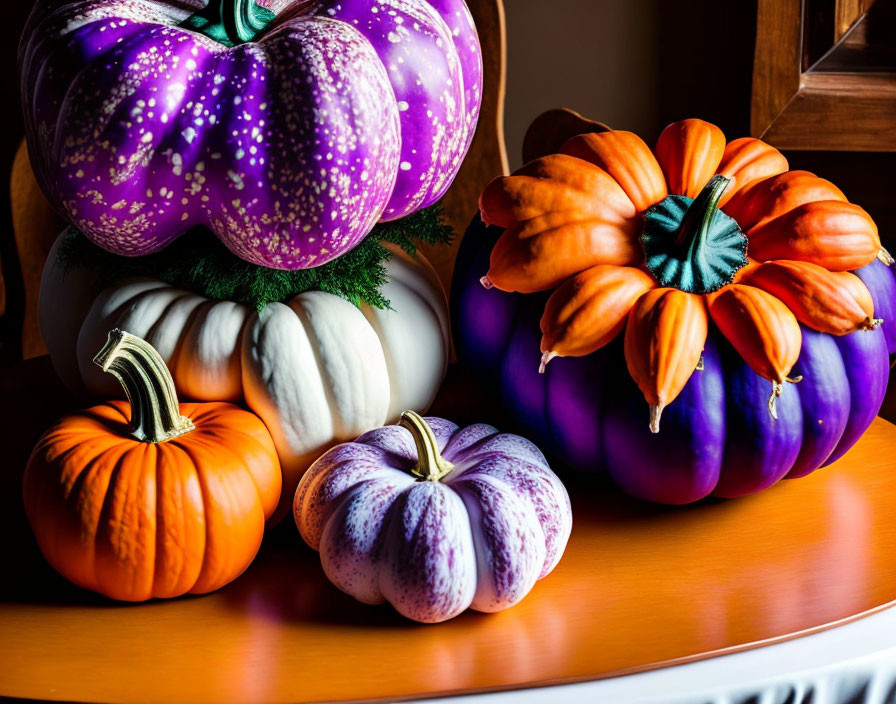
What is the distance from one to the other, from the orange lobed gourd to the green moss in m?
0.11

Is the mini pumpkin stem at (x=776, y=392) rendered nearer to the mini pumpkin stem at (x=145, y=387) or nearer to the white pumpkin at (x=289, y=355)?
the white pumpkin at (x=289, y=355)

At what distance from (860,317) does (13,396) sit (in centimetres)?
83

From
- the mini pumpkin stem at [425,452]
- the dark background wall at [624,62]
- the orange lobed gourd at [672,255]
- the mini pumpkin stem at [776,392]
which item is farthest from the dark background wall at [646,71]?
the mini pumpkin stem at [425,452]

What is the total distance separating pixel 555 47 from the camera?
5.16ft

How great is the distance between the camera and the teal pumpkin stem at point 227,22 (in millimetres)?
650

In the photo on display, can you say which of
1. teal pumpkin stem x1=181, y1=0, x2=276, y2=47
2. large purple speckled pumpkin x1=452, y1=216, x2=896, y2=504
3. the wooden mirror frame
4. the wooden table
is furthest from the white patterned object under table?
the wooden mirror frame

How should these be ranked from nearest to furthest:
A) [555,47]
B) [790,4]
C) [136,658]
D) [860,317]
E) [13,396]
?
[136,658]
[860,317]
[13,396]
[790,4]
[555,47]

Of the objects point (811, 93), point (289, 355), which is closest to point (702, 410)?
point (289, 355)

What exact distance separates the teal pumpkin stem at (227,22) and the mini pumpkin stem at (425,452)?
309 mm

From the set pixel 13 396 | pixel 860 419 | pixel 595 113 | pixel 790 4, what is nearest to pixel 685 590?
pixel 860 419

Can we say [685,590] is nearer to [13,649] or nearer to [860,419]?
[860,419]

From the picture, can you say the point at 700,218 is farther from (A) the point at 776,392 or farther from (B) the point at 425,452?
(B) the point at 425,452

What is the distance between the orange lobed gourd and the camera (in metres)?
0.61

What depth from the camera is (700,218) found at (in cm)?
64
